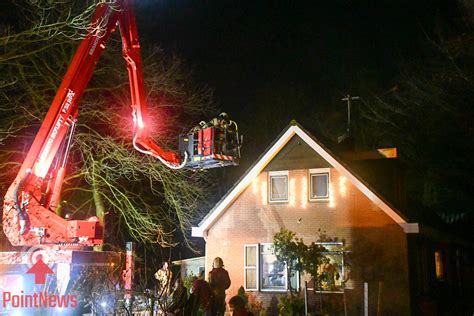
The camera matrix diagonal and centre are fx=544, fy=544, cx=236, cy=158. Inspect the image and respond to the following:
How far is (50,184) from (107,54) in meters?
6.86

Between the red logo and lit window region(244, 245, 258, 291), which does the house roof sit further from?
the red logo

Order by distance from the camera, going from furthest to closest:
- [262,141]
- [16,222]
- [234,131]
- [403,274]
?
1. [262,141]
2. [403,274]
3. [234,131]
4. [16,222]

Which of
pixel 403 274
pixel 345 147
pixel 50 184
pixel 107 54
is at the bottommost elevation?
pixel 403 274

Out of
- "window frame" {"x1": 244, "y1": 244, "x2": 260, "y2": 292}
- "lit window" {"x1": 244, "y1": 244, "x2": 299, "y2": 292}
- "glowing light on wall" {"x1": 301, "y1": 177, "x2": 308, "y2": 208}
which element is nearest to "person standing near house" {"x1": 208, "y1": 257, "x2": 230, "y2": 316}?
"lit window" {"x1": 244, "y1": 244, "x2": 299, "y2": 292}

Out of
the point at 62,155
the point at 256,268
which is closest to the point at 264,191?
the point at 256,268

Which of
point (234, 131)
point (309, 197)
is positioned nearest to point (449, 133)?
point (309, 197)

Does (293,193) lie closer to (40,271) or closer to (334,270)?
(334,270)

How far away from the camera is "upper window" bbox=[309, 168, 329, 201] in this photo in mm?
18062

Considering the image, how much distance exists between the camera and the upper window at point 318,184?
18062 millimetres

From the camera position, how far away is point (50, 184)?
1254 cm

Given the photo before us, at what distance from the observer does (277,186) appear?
19.0 m

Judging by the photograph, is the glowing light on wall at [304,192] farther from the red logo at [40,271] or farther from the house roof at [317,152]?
the red logo at [40,271]

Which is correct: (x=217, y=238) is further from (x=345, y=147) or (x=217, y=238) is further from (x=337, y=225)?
(x=345, y=147)

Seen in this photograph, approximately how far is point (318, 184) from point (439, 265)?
21.4 feet
